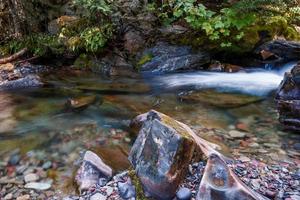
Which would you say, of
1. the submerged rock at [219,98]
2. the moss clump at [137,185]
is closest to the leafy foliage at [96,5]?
the submerged rock at [219,98]

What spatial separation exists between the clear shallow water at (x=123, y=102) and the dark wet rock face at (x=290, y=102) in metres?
0.27

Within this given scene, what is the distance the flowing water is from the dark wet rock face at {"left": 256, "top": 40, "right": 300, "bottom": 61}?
0.24 metres

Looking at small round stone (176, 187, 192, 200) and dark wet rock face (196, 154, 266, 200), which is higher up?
dark wet rock face (196, 154, 266, 200)

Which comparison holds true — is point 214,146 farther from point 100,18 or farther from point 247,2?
point 100,18

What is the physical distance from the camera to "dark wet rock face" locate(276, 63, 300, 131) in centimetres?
486

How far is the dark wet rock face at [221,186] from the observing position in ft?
9.23

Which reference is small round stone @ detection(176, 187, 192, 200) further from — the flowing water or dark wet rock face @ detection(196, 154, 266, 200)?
the flowing water

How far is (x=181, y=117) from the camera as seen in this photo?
5.40m

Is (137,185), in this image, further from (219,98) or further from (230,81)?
(230,81)

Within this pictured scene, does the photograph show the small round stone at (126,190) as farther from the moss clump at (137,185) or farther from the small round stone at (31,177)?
the small round stone at (31,177)

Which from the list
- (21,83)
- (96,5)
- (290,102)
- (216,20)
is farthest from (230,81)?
(21,83)

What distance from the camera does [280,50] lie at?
25.5ft

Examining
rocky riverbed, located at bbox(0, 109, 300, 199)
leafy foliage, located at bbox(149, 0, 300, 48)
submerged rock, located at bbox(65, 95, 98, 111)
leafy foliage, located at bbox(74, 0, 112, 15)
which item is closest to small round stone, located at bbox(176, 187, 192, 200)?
rocky riverbed, located at bbox(0, 109, 300, 199)

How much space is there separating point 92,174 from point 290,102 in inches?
119
